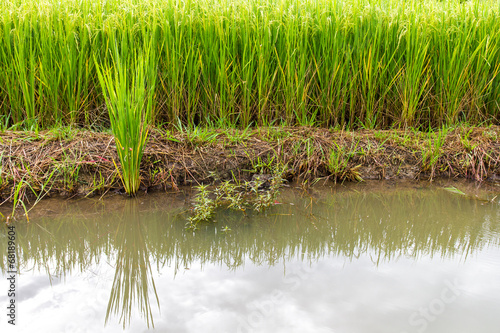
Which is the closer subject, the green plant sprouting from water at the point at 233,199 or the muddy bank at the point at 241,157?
the green plant sprouting from water at the point at 233,199

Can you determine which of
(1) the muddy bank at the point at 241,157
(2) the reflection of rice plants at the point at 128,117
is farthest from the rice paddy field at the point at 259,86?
(2) the reflection of rice plants at the point at 128,117

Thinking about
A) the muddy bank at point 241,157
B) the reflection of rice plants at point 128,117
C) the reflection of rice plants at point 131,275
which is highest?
the reflection of rice plants at point 128,117

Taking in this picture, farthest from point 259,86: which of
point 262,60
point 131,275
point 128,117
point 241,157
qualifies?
point 131,275

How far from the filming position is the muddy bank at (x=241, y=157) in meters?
2.68

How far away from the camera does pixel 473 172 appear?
3.14 meters

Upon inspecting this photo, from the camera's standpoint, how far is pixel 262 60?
3277mm

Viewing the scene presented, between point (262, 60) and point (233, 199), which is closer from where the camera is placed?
point (233, 199)

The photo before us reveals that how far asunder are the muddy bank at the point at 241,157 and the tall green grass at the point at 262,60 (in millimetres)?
284

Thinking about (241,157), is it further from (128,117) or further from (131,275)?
(131,275)

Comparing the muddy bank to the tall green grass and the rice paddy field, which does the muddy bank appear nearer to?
the rice paddy field

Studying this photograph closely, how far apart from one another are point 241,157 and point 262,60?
84 cm

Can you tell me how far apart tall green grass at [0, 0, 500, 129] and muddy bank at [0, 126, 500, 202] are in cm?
28

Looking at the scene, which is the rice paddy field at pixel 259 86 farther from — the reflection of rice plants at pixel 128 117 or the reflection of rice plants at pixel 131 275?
the reflection of rice plants at pixel 131 275

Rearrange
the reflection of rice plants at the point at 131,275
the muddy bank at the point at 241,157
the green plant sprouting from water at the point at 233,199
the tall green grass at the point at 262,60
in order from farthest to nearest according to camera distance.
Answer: the tall green grass at the point at 262,60, the muddy bank at the point at 241,157, the green plant sprouting from water at the point at 233,199, the reflection of rice plants at the point at 131,275
